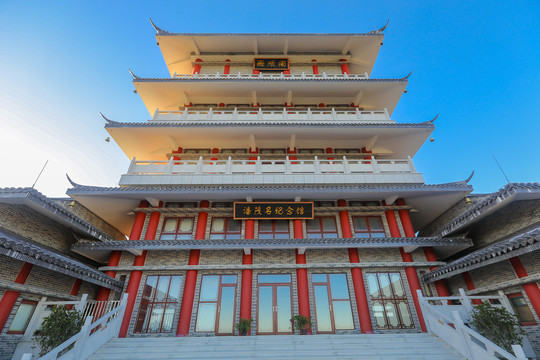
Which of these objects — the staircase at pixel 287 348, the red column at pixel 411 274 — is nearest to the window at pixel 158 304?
the staircase at pixel 287 348

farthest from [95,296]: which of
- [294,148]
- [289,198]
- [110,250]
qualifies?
[294,148]

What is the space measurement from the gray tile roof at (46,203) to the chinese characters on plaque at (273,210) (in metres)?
6.28

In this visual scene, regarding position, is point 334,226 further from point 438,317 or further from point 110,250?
point 110,250

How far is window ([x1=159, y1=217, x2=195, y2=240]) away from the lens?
504 inches

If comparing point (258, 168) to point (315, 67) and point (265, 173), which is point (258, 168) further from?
point (315, 67)

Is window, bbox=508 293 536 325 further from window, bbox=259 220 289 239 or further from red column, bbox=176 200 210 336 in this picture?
red column, bbox=176 200 210 336

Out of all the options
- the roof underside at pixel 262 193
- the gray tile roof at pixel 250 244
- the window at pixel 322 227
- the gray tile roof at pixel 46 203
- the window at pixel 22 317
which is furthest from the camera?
the window at pixel 322 227

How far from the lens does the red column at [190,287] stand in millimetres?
10502

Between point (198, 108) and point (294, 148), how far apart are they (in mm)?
7320

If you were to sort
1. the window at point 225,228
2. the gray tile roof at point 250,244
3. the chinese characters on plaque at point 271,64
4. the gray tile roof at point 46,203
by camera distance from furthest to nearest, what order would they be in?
the chinese characters on plaque at point 271,64
the window at point 225,228
the gray tile roof at point 250,244
the gray tile roof at point 46,203

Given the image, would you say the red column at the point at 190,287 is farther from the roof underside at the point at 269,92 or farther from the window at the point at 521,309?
the window at the point at 521,309

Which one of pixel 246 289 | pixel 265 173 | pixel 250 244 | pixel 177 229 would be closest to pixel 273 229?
pixel 250 244

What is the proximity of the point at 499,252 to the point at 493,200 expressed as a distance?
214cm

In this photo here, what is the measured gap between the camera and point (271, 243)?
11.3 metres
